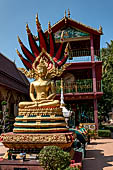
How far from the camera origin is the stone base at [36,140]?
18.7 feet

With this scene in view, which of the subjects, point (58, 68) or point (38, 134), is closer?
point (38, 134)

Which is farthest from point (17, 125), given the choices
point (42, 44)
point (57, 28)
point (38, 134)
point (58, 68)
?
point (57, 28)

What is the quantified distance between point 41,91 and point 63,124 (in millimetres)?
1568

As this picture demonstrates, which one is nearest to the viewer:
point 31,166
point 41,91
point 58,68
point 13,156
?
point 31,166

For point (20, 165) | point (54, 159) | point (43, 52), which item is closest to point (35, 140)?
point (20, 165)

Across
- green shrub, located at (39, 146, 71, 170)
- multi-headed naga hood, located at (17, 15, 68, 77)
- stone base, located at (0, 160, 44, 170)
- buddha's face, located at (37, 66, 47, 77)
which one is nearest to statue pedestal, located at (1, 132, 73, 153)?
stone base, located at (0, 160, 44, 170)

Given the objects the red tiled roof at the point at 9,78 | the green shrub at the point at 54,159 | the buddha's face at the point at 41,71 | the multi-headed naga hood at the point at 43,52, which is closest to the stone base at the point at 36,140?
the green shrub at the point at 54,159

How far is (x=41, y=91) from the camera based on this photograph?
23.2 feet

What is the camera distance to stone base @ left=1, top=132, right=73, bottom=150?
5707 millimetres

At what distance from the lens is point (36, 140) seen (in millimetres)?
5781

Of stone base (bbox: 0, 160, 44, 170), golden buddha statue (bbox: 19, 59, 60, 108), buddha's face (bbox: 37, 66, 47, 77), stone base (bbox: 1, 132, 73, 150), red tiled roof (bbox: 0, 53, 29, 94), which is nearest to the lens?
stone base (bbox: 0, 160, 44, 170)

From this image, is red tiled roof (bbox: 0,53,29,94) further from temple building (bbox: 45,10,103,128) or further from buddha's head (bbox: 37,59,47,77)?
buddha's head (bbox: 37,59,47,77)

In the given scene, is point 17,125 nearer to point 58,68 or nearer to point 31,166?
point 31,166

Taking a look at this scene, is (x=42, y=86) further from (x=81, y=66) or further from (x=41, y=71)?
(x=81, y=66)
